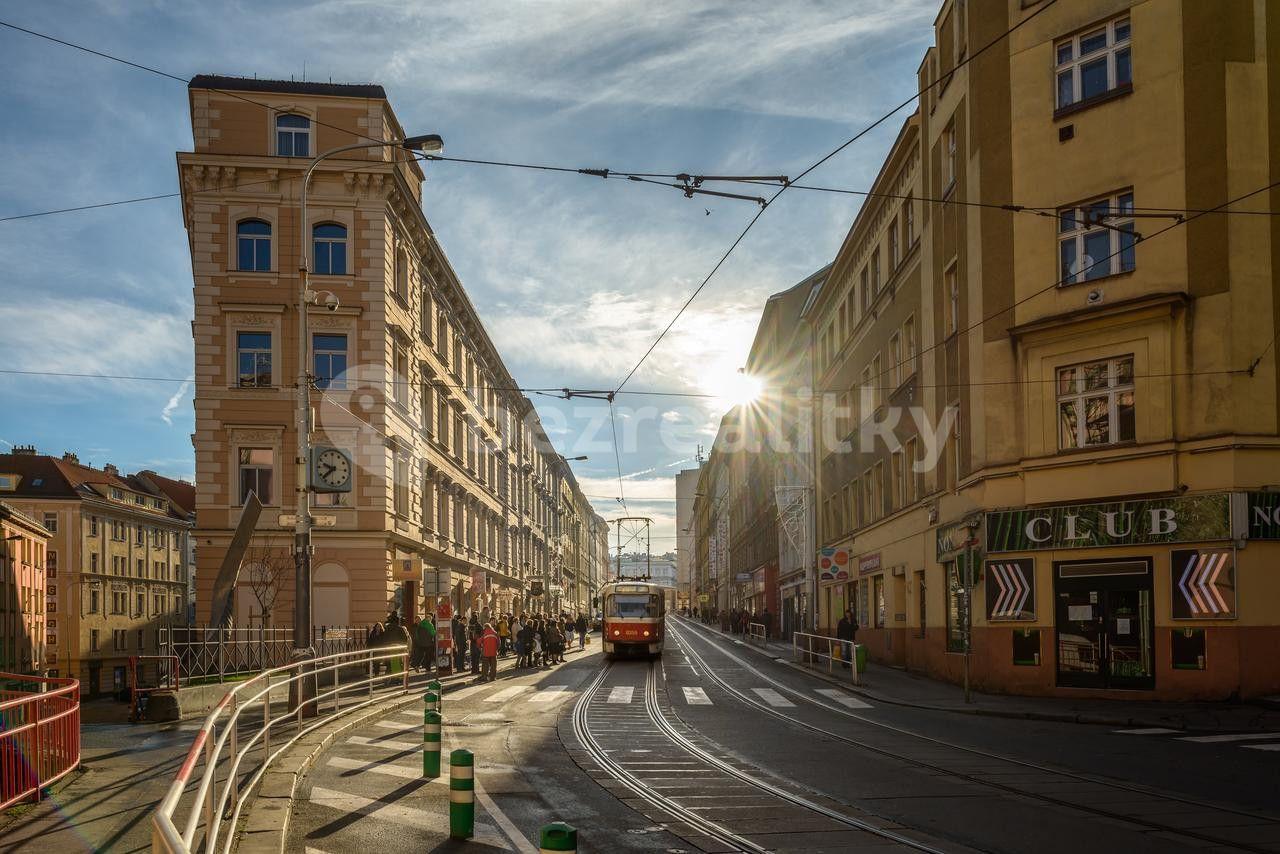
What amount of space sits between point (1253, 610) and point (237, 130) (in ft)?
99.3

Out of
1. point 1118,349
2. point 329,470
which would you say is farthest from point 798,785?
point 1118,349

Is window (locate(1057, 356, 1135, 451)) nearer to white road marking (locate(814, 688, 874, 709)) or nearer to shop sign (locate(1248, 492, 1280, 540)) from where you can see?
shop sign (locate(1248, 492, 1280, 540))

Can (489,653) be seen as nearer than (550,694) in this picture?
No

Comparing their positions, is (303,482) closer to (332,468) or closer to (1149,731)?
(332,468)

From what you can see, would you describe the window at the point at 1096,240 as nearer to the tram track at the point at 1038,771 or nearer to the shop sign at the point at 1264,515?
the shop sign at the point at 1264,515

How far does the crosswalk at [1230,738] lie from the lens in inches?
617

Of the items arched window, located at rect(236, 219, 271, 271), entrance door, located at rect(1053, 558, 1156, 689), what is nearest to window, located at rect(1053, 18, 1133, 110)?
entrance door, located at rect(1053, 558, 1156, 689)

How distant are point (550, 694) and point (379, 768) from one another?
12610mm

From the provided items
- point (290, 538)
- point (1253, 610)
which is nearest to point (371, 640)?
point (290, 538)

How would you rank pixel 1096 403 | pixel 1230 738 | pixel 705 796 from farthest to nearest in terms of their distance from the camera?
pixel 1096 403, pixel 1230 738, pixel 705 796

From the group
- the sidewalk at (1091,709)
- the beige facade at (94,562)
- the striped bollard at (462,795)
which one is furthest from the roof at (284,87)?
the beige facade at (94,562)

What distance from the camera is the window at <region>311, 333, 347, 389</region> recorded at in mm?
36312

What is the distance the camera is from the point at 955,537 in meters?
27.4

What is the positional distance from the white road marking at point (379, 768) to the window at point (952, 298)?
18.2 meters
